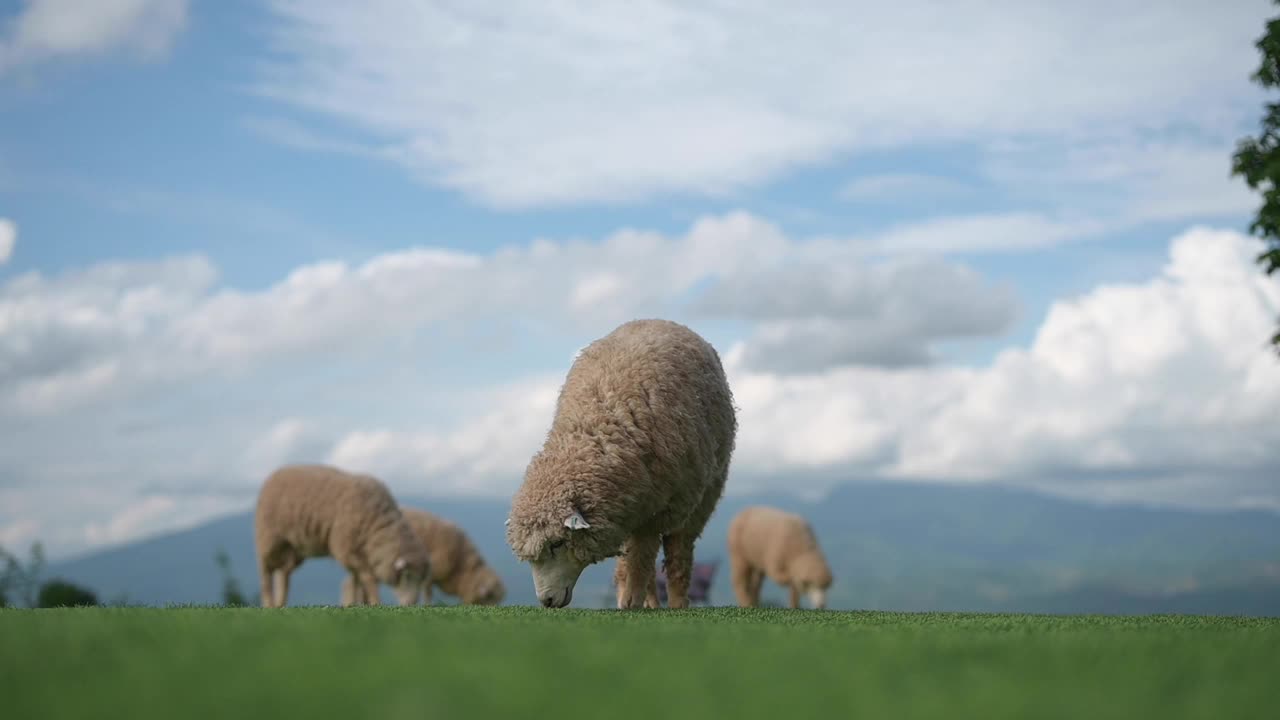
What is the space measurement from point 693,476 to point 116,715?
739 cm

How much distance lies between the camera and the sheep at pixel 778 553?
919 inches

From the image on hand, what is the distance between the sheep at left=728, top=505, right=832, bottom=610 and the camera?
23344 mm

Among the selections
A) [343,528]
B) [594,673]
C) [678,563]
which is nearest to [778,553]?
[343,528]

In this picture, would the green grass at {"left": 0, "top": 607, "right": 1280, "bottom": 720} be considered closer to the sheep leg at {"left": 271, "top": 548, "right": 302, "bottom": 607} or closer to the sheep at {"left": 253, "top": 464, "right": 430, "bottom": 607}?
the sheep at {"left": 253, "top": 464, "right": 430, "bottom": 607}

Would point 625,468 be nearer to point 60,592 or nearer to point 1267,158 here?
point 1267,158

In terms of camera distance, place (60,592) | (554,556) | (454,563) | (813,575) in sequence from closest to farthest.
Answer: (554,556) < (60,592) < (813,575) < (454,563)

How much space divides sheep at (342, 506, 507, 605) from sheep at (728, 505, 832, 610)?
4967 millimetres

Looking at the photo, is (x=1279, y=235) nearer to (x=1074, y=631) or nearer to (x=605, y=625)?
(x=1074, y=631)

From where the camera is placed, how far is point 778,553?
77.1ft

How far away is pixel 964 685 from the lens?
4016mm

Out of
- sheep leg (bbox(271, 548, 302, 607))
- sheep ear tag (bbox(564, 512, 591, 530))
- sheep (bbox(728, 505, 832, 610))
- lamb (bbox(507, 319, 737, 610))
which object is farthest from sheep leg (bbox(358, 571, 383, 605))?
sheep ear tag (bbox(564, 512, 591, 530))

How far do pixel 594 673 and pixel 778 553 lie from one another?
19.9 metres

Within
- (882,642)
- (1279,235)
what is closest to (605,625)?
(882,642)

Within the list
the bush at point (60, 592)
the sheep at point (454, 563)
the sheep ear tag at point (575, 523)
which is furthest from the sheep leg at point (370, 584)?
the sheep ear tag at point (575, 523)
